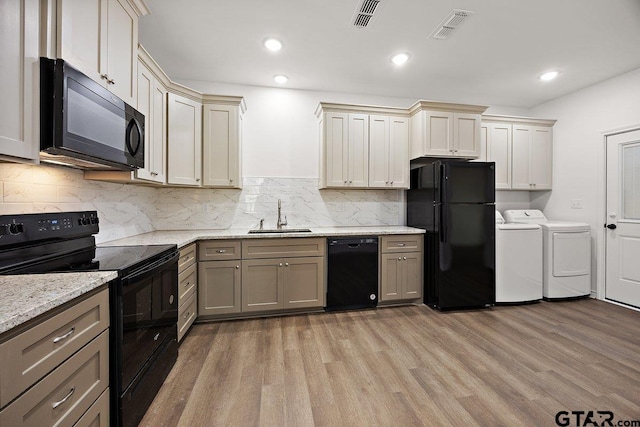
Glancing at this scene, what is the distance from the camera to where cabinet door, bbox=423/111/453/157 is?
10.8ft

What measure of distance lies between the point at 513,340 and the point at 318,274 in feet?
6.19

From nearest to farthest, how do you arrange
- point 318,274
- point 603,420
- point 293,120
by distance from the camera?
point 603,420
point 318,274
point 293,120

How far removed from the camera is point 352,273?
3.02 m

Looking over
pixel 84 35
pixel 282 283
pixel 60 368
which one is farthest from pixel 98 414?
pixel 84 35

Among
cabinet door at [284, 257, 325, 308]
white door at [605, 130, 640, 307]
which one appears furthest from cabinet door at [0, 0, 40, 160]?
white door at [605, 130, 640, 307]

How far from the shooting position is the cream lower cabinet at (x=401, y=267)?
3123 mm

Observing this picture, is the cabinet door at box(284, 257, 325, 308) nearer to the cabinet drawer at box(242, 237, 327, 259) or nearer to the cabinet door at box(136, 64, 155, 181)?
the cabinet drawer at box(242, 237, 327, 259)

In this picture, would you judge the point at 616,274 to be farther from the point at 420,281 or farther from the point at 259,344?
the point at 259,344

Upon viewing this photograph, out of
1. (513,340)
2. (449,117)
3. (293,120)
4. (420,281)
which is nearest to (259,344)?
(420,281)

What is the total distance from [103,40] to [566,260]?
5.08 metres

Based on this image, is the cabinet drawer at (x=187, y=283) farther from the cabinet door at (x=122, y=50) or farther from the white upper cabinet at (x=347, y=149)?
the white upper cabinet at (x=347, y=149)

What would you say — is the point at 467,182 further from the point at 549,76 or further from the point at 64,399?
the point at 64,399

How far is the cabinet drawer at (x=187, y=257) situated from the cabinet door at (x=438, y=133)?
2842mm

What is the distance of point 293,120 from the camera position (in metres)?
3.54
